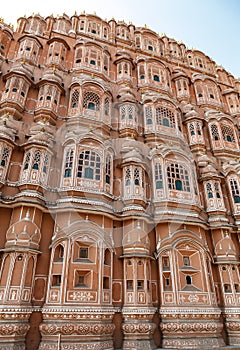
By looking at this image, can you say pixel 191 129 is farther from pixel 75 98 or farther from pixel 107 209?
pixel 107 209

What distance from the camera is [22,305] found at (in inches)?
363

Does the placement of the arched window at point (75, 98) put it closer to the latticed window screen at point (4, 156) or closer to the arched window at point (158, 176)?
the latticed window screen at point (4, 156)

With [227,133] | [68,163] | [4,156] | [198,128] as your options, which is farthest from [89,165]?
[227,133]

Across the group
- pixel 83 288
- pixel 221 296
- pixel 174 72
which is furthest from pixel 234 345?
pixel 174 72

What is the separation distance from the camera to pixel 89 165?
13.1 metres

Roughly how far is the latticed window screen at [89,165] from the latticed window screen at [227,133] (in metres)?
10.9

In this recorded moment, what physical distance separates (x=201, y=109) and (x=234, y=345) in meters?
16.5

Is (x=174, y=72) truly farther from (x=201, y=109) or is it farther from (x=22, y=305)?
(x=22, y=305)

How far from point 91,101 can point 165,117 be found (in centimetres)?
531

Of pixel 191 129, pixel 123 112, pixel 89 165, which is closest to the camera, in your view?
pixel 89 165

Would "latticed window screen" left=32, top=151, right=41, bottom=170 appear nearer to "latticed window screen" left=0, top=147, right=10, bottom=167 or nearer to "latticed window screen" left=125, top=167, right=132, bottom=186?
"latticed window screen" left=0, top=147, right=10, bottom=167

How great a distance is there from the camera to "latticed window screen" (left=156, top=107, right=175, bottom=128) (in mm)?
17312

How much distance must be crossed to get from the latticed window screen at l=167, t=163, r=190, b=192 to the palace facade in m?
0.07

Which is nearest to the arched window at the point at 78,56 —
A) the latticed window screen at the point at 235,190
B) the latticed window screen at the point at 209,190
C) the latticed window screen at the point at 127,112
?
the latticed window screen at the point at 127,112
